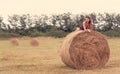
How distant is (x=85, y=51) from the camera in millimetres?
13867

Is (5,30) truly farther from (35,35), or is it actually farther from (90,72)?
(90,72)

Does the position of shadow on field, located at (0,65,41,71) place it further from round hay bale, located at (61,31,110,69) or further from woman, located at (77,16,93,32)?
woman, located at (77,16,93,32)

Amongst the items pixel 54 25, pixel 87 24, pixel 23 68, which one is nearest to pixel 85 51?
pixel 87 24

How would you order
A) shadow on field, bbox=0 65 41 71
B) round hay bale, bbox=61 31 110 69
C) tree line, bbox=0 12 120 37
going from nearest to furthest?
shadow on field, bbox=0 65 41 71 → round hay bale, bbox=61 31 110 69 → tree line, bbox=0 12 120 37

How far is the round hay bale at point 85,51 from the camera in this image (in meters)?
13.6

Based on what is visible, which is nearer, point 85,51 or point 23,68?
point 23,68

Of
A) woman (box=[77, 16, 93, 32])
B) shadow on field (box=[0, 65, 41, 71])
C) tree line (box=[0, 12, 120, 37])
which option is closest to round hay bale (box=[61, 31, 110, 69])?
woman (box=[77, 16, 93, 32])

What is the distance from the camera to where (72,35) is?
1405 centimetres

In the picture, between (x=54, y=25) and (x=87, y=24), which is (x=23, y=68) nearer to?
(x=87, y=24)

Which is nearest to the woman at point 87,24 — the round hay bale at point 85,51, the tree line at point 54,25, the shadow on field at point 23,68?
the round hay bale at point 85,51

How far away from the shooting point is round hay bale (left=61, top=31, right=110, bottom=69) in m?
13.6

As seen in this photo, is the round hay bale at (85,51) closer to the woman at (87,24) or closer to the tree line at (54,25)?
the woman at (87,24)

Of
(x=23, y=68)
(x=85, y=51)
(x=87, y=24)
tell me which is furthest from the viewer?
(x=87, y=24)

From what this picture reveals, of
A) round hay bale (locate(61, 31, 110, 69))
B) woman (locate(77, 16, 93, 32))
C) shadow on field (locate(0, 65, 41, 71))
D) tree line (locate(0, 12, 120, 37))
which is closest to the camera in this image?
shadow on field (locate(0, 65, 41, 71))
